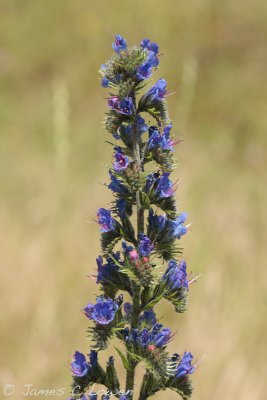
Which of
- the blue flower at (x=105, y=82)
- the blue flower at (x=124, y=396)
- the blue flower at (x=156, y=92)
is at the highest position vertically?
the blue flower at (x=105, y=82)

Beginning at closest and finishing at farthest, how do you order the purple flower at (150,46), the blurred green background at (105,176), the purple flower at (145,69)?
the purple flower at (145,69), the purple flower at (150,46), the blurred green background at (105,176)

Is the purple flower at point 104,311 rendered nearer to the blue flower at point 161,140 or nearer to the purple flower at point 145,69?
the blue flower at point 161,140

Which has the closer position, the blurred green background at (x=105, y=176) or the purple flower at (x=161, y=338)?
the purple flower at (x=161, y=338)

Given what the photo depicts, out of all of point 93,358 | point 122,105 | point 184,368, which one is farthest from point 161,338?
point 122,105

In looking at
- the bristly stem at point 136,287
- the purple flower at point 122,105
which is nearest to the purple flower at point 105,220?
the bristly stem at point 136,287

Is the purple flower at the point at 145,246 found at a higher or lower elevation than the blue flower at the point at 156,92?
lower

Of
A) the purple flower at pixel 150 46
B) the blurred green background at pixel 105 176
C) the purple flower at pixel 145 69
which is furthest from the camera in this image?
the blurred green background at pixel 105 176
